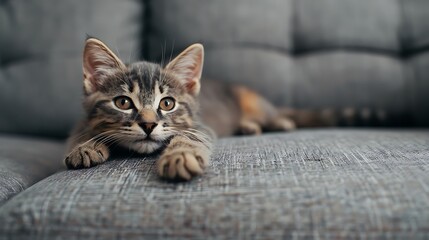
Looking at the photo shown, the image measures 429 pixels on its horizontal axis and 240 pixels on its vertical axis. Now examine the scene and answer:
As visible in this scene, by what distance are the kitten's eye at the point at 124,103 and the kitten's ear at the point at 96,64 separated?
120 millimetres

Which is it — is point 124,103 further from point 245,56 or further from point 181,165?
point 245,56

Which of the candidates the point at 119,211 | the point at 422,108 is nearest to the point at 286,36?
the point at 422,108

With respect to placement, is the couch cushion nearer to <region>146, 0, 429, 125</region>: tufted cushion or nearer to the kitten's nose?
the kitten's nose

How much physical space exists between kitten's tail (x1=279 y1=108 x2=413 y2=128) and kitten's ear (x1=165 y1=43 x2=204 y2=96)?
0.62 m

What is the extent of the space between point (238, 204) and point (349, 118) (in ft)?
3.46

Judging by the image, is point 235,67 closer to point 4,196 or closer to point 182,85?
point 182,85

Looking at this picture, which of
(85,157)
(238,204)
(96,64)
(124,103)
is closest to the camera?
(238,204)

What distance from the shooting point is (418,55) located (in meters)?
1.68

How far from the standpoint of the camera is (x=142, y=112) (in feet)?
3.33

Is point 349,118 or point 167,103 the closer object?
point 167,103

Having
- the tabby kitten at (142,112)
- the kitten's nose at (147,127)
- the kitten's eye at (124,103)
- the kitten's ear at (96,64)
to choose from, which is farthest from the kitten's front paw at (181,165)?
the kitten's ear at (96,64)

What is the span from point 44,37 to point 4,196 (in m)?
1.09

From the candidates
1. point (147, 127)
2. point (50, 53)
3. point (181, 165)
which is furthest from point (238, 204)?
point (50, 53)

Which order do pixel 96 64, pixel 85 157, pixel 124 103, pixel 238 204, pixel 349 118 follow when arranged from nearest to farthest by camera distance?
pixel 238 204 → pixel 85 157 → pixel 124 103 → pixel 96 64 → pixel 349 118
